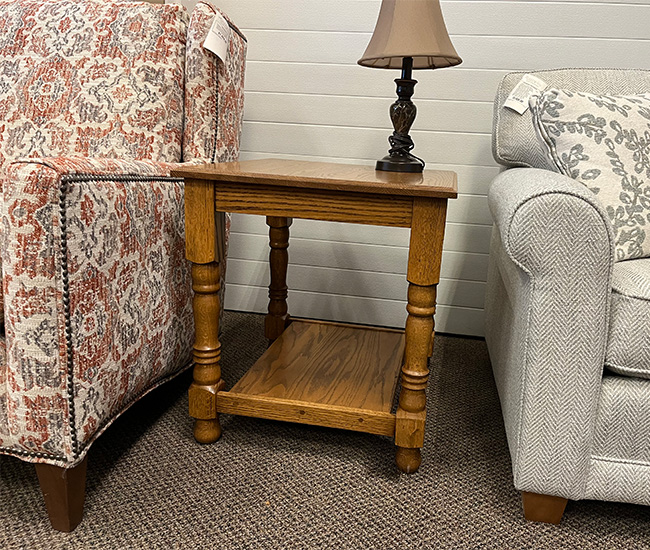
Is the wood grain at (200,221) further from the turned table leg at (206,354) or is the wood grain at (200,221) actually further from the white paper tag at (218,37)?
the white paper tag at (218,37)

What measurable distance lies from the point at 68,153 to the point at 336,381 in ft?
2.63

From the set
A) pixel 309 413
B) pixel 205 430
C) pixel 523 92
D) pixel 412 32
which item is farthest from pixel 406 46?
pixel 205 430

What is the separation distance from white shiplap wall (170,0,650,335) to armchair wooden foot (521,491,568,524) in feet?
3.21

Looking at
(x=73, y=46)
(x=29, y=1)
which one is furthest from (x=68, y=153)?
(x=29, y=1)

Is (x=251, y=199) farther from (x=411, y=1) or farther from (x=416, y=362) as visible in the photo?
(x=411, y=1)

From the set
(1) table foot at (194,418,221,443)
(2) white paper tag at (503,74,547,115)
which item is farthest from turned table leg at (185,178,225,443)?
(2) white paper tag at (503,74,547,115)

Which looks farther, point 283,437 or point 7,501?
point 283,437

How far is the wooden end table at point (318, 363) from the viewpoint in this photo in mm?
1009

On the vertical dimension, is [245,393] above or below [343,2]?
below

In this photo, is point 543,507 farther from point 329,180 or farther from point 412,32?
point 412,32

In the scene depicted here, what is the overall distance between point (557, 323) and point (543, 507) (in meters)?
A: 0.34

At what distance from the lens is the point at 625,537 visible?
95cm

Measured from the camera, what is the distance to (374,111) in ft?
5.99

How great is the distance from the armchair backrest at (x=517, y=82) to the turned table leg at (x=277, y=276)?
60cm
